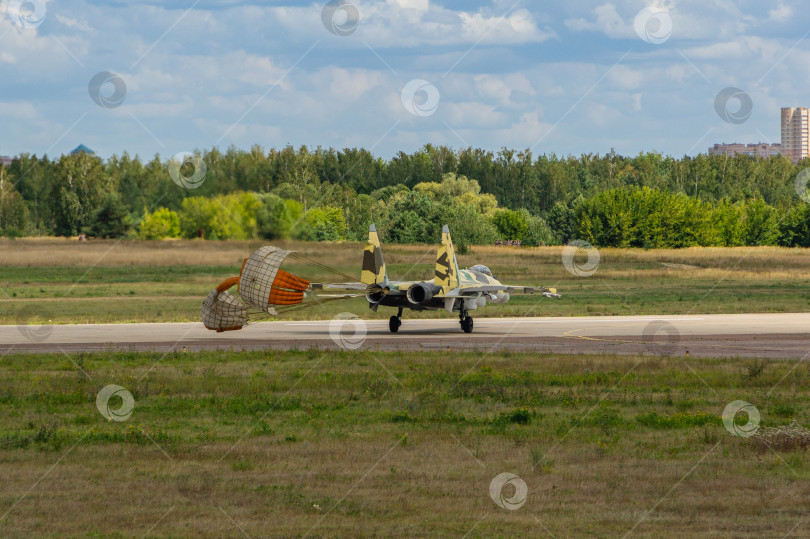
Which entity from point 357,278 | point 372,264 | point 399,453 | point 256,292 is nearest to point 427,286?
point 372,264

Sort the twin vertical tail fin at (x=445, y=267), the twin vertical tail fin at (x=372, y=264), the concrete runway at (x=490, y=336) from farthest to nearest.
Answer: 1. the twin vertical tail fin at (x=445, y=267)
2. the twin vertical tail fin at (x=372, y=264)
3. the concrete runway at (x=490, y=336)

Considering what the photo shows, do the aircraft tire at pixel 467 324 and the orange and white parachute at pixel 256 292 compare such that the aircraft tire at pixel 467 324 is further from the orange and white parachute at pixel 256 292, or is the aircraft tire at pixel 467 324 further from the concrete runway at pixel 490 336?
the orange and white parachute at pixel 256 292

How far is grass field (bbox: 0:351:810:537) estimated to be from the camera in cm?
1478

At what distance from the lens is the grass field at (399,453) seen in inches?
582

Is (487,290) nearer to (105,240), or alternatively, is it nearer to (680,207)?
(105,240)

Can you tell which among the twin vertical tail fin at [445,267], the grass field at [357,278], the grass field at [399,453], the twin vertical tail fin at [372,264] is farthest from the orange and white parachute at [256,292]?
the twin vertical tail fin at [445,267]

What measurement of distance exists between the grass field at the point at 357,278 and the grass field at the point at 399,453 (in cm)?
723

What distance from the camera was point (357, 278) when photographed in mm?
43406

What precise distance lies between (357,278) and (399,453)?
2422 cm

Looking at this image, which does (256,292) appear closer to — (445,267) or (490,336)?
(445,267)

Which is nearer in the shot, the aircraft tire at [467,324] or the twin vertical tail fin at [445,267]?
the twin vertical tail fin at [445,267]

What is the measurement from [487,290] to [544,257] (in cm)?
7489

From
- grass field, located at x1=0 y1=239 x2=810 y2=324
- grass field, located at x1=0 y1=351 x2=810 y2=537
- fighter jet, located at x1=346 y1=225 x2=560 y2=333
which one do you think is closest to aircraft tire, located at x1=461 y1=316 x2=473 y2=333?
fighter jet, located at x1=346 y1=225 x2=560 y2=333

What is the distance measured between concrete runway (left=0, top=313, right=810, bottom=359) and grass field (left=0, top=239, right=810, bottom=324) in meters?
3.85
